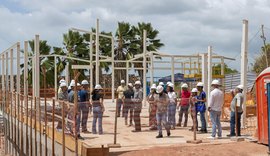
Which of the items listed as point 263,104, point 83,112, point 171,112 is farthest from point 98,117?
point 263,104

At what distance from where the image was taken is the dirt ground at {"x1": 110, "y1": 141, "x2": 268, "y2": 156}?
34.2 feet

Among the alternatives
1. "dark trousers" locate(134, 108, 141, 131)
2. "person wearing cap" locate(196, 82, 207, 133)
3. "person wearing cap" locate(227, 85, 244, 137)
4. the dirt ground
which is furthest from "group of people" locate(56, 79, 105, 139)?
"person wearing cap" locate(227, 85, 244, 137)

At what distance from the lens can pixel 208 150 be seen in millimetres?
10883

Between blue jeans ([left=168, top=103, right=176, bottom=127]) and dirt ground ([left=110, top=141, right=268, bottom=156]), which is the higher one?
blue jeans ([left=168, top=103, right=176, bottom=127])

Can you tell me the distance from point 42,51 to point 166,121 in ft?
99.9

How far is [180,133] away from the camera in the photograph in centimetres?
1430

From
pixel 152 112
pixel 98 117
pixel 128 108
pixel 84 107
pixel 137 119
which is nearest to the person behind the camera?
pixel 84 107

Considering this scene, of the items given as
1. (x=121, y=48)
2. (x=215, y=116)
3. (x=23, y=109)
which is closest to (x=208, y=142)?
(x=215, y=116)

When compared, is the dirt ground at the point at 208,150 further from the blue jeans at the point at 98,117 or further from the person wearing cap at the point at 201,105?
the blue jeans at the point at 98,117

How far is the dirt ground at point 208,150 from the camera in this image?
34.2 feet

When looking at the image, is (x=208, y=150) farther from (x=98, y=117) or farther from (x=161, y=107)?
(x=98, y=117)

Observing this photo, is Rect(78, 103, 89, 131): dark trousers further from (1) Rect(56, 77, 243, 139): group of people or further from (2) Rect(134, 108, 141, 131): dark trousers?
(2) Rect(134, 108, 141, 131): dark trousers

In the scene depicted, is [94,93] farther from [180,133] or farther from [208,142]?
[208,142]

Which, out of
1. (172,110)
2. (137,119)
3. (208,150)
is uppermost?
(172,110)
